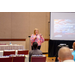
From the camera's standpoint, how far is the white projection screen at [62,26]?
6.91 meters

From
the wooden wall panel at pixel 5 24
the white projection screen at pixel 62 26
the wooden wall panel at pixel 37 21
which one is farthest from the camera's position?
the wooden wall panel at pixel 37 21

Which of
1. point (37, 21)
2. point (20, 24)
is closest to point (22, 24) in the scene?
point (20, 24)

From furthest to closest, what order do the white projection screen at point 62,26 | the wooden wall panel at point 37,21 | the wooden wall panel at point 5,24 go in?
1. the wooden wall panel at point 37,21
2. the wooden wall panel at point 5,24
3. the white projection screen at point 62,26

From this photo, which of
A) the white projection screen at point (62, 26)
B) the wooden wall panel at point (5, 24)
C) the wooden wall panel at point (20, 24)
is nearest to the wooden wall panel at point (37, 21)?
the wooden wall panel at point (20, 24)

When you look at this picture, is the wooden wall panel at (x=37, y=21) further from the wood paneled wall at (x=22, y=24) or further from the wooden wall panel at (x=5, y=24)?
the wooden wall panel at (x=5, y=24)

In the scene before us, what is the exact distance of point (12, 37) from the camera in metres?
8.20

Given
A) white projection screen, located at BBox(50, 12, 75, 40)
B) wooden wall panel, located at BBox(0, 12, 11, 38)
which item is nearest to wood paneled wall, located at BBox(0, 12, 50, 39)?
wooden wall panel, located at BBox(0, 12, 11, 38)

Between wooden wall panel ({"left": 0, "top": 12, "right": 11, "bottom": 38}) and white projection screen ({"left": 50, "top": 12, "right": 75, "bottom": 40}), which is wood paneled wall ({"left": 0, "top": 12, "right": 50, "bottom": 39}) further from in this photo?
white projection screen ({"left": 50, "top": 12, "right": 75, "bottom": 40})

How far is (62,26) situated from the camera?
6.97m

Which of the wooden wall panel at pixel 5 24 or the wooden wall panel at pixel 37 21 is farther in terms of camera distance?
the wooden wall panel at pixel 37 21

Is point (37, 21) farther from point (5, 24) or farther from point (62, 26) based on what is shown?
point (5, 24)

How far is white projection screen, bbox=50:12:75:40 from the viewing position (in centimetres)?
691
